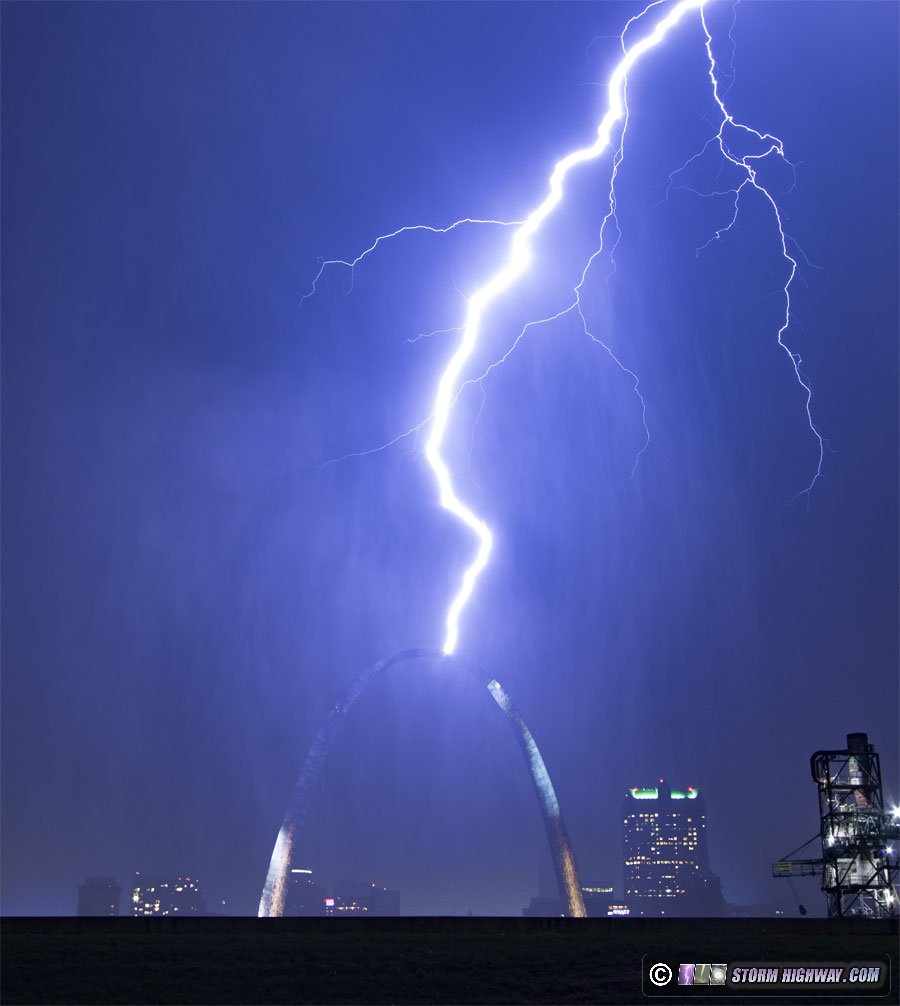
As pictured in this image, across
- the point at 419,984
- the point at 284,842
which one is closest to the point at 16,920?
the point at 419,984

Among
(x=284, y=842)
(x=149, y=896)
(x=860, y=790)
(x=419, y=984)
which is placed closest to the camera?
(x=419, y=984)

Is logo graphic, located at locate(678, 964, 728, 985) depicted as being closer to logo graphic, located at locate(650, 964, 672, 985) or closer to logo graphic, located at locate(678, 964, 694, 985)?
logo graphic, located at locate(678, 964, 694, 985)

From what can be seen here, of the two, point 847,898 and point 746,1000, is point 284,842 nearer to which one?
point 847,898

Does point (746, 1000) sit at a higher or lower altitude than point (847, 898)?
lower

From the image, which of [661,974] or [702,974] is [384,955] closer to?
[661,974]

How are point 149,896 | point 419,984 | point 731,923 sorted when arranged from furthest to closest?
point 149,896 → point 731,923 → point 419,984

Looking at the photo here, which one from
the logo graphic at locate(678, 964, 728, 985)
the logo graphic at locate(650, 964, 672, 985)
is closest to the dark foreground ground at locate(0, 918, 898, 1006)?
the logo graphic at locate(650, 964, 672, 985)

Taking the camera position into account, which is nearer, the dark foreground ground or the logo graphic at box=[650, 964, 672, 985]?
the dark foreground ground
